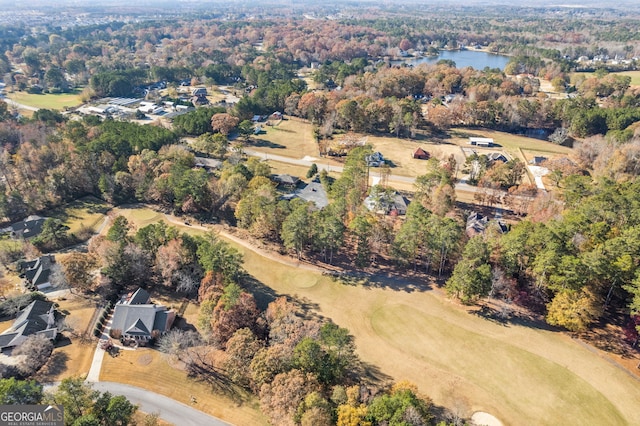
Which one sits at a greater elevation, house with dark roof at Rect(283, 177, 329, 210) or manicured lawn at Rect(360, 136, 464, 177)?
manicured lawn at Rect(360, 136, 464, 177)

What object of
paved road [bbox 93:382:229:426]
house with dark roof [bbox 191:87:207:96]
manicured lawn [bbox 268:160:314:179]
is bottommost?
paved road [bbox 93:382:229:426]

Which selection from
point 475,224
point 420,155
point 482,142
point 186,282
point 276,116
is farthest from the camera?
point 276,116

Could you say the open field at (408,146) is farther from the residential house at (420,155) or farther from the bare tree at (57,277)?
the bare tree at (57,277)

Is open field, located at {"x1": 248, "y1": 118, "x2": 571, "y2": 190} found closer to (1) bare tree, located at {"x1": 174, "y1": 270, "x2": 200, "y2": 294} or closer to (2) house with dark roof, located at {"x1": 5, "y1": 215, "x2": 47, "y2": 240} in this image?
(1) bare tree, located at {"x1": 174, "y1": 270, "x2": 200, "y2": 294}

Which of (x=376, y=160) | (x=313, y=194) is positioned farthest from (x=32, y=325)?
(x=376, y=160)

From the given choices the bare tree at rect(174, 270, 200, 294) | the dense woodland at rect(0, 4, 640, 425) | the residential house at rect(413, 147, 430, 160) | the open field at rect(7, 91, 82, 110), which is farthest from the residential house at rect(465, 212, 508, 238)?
the open field at rect(7, 91, 82, 110)

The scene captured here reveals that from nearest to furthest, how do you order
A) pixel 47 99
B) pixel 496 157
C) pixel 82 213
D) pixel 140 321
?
pixel 140 321
pixel 82 213
pixel 496 157
pixel 47 99

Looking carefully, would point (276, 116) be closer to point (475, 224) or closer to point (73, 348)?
point (475, 224)

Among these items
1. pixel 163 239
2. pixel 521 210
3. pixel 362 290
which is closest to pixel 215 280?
pixel 163 239
